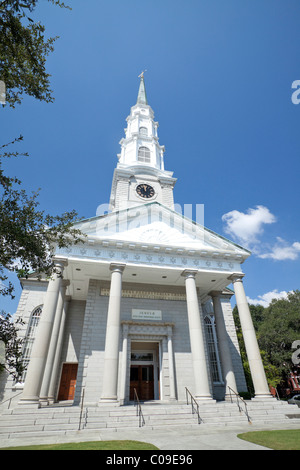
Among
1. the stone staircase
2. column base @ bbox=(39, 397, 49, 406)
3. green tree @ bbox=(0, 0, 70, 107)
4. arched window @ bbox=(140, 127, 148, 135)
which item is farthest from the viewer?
arched window @ bbox=(140, 127, 148, 135)

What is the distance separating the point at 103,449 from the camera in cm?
683

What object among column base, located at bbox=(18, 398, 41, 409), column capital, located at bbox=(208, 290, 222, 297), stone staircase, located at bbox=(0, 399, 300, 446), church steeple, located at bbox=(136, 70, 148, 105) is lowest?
stone staircase, located at bbox=(0, 399, 300, 446)

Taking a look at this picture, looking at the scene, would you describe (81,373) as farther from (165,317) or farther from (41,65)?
(41,65)

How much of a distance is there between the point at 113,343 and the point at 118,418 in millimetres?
A: 3721

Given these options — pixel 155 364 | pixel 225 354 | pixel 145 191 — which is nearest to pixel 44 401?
pixel 155 364

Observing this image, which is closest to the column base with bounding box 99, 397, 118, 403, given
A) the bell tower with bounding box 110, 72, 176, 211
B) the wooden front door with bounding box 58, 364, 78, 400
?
the wooden front door with bounding box 58, 364, 78, 400

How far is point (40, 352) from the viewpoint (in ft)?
43.9

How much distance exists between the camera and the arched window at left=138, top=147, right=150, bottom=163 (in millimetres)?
33094

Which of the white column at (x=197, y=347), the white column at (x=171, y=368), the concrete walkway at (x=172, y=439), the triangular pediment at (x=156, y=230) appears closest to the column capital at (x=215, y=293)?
the triangular pediment at (x=156, y=230)

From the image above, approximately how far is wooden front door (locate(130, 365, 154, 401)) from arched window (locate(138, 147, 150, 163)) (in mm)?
23889

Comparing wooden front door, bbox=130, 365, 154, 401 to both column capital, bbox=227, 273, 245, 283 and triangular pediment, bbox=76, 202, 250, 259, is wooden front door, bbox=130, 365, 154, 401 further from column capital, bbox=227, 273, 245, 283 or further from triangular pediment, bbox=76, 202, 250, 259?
triangular pediment, bbox=76, 202, 250, 259

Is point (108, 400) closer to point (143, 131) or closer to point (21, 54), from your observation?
point (21, 54)

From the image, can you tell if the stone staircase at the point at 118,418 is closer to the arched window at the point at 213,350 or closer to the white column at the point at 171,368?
the white column at the point at 171,368

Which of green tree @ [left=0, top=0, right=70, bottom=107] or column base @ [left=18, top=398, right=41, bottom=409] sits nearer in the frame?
green tree @ [left=0, top=0, right=70, bottom=107]
